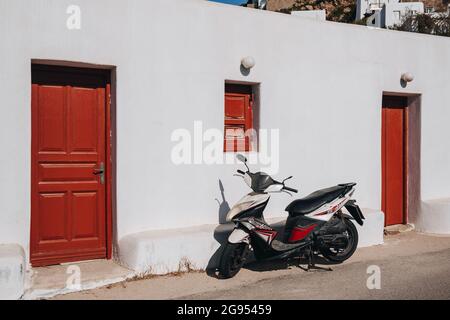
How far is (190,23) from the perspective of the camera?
632 cm

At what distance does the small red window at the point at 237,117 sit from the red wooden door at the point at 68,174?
173 cm

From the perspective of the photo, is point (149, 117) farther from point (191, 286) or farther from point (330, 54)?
point (330, 54)

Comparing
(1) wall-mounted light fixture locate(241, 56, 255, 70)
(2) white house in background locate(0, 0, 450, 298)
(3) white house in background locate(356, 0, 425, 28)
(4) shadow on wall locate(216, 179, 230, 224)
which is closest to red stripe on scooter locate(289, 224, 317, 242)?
(2) white house in background locate(0, 0, 450, 298)

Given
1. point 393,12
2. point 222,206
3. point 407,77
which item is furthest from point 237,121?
point 393,12

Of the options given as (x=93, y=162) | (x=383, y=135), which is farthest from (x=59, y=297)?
(x=383, y=135)

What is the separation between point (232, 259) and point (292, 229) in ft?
2.78

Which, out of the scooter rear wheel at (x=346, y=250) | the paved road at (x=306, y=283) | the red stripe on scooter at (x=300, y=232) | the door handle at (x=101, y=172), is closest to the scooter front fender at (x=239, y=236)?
the paved road at (x=306, y=283)

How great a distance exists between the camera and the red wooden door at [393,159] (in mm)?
8367

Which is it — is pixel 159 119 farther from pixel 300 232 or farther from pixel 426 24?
pixel 426 24

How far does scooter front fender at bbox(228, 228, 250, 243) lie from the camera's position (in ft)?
17.9

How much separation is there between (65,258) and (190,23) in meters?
3.27

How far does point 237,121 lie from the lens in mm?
6887

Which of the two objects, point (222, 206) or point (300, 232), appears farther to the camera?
point (222, 206)

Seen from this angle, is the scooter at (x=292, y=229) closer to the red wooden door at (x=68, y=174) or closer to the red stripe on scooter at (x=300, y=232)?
the red stripe on scooter at (x=300, y=232)
